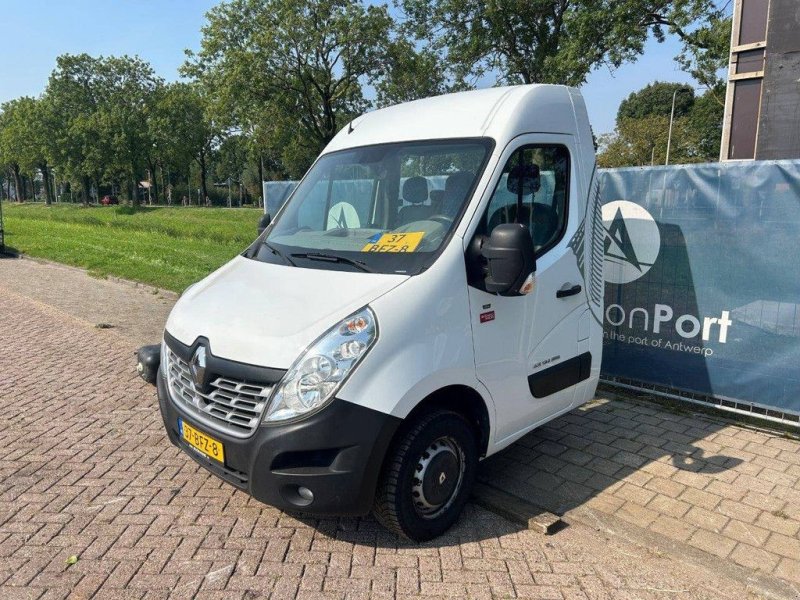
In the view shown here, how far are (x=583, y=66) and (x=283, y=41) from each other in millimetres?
13393

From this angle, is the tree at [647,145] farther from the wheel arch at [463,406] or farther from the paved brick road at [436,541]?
the wheel arch at [463,406]

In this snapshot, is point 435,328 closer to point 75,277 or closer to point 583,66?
point 75,277

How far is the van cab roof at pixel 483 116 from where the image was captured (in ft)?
11.8

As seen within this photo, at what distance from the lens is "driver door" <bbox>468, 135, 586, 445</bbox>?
11.2 feet

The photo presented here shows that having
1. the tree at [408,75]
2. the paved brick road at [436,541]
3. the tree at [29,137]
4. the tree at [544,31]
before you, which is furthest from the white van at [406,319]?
the tree at [29,137]

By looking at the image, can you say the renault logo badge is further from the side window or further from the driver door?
the side window

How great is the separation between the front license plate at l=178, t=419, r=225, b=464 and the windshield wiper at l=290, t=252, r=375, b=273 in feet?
3.87

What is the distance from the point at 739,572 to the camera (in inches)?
121

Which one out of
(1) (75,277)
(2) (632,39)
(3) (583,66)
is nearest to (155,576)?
(1) (75,277)

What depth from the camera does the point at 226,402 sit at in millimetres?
3059

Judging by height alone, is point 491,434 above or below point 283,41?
below

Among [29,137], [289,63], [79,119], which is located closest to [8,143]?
[29,137]

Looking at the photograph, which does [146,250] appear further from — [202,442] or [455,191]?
[455,191]

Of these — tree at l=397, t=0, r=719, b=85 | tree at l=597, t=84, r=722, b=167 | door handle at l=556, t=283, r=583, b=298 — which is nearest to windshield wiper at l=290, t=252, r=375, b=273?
door handle at l=556, t=283, r=583, b=298
